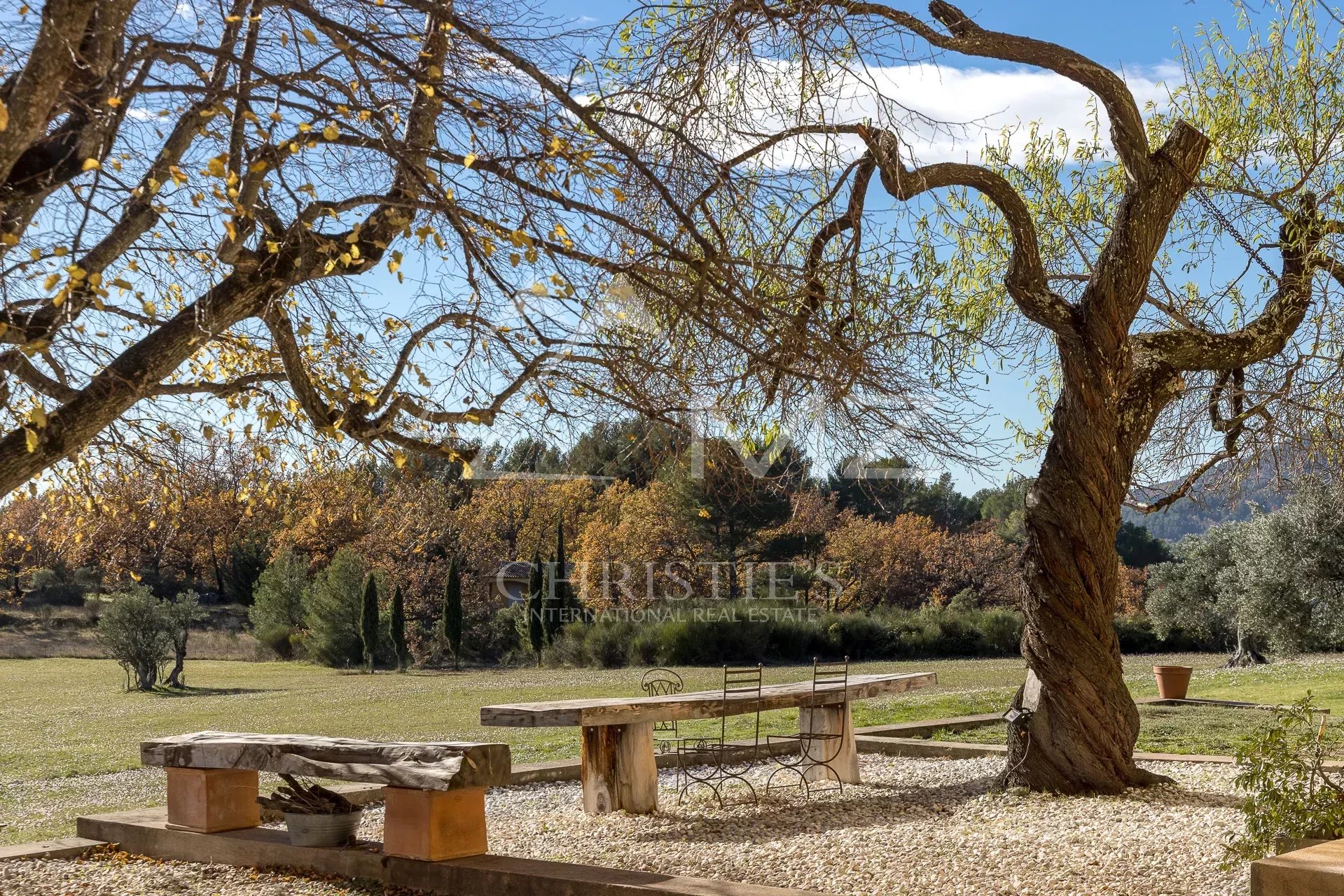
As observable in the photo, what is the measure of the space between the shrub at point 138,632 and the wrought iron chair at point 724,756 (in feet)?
49.7

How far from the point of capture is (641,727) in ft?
23.3

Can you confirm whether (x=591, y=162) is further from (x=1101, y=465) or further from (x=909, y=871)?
(x=1101, y=465)

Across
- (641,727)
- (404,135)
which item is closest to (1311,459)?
(641,727)

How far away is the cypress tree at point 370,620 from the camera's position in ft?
92.1

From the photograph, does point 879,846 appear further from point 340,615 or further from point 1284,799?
point 340,615

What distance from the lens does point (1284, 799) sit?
423cm

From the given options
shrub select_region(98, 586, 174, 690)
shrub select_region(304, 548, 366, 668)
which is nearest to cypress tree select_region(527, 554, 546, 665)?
shrub select_region(304, 548, 366, 668)

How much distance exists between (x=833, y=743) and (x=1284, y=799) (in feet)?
14.2

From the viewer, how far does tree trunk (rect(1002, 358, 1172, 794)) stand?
7125 mm

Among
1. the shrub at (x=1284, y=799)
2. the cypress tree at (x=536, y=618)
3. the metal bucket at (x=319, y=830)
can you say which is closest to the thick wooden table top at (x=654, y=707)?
the metal bucket at (x=319, y=830)

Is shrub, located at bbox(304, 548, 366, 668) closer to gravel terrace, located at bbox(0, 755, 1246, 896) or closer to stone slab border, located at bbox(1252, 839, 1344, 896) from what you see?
gravel terrace, located at bbox(0, 755, 1246, 896)

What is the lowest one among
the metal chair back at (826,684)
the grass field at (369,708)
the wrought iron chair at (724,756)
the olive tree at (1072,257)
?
the grass field at (369,708)

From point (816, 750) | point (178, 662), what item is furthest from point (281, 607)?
point (816, 750)

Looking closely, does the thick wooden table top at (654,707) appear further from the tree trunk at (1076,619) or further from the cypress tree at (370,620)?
the cypress tree at (370,620)
